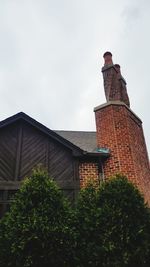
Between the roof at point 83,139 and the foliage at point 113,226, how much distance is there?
10.8 feet

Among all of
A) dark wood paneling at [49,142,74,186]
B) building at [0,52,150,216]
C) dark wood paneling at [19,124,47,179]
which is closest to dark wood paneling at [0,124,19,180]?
building at [0,52,150,216]

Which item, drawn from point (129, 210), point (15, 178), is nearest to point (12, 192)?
point (15, 178)

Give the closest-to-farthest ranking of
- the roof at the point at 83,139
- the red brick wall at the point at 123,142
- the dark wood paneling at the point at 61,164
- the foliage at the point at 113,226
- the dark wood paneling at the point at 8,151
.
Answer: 1. the foliage at the point at 113,226
2. the dark wood paneling at the point at 8,151
3. the dark wood paneling at the point at 61,164
4. the red brick wall at the point at 123,142
5. the roof at the point at 83,139

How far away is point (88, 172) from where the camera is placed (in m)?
8.41

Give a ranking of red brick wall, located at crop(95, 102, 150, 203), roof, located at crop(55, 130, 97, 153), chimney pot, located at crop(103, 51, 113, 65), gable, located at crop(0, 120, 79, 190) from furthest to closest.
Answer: chimney pot, located at crop(103, 51, 113, 65), roof, located at crop(55, 130, 97, 153), red brick wall, located at crop(95, 102, 150, 203), gable, located at crop(0, 120, 79, 190)

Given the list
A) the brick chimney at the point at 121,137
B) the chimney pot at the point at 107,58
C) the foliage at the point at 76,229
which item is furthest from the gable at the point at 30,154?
the chimney pot at the point at 107,58

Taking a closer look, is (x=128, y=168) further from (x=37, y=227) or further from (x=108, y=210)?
(x=37, y=227)

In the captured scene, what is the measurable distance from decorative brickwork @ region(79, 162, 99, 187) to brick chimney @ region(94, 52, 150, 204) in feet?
1.06

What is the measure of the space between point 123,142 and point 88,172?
1.64 m

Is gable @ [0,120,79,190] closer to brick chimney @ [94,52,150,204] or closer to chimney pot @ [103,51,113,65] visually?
brick chimney @ [94,52,150,204]

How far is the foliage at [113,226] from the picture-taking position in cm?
568

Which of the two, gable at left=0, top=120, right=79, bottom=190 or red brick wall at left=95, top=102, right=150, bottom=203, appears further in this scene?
red brick wall at left=95, top=102, right=150, bottom=203

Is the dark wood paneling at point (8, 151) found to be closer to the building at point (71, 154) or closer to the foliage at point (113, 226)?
the building at point (71, 154)

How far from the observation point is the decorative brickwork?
8.23 metres
